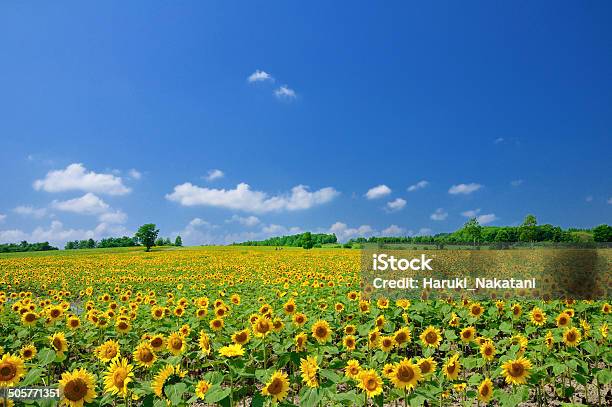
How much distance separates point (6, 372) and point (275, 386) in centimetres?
262

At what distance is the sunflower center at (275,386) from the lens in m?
3.97

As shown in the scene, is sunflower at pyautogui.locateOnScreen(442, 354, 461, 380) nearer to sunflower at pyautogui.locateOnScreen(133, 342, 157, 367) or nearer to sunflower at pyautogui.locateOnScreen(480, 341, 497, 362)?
sunflower at pyautogui.locateOnScreen(480, 341, 497, 362)

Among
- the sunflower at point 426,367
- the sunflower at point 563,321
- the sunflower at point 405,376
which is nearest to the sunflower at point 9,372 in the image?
the sunflower at point 405,376

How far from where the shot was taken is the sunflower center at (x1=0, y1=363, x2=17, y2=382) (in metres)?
4.04

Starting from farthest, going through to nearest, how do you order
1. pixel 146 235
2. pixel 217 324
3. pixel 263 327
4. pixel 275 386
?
1. pixel 146 235
2. pixel 217 324
3. pixel 263 327
4. pixel 275 386

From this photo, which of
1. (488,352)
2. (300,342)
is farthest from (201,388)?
(488,352)

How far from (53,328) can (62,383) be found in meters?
3.92

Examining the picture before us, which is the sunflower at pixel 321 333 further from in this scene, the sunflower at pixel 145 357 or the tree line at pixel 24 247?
the tree line at pixel 24 247

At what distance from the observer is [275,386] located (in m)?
3.98

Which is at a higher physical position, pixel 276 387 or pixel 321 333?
pixel 321 333

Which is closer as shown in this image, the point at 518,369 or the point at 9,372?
the point at 9,372

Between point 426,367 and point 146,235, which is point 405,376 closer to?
point 426,367

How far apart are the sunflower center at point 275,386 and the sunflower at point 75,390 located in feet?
5.42

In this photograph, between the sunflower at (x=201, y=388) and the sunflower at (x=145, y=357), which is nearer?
the sunflower at (x=201, y=388)
